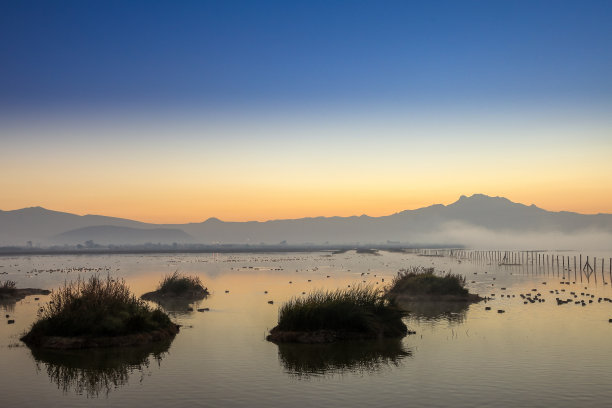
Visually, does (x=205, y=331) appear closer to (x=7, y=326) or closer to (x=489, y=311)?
(x=7, y=326)

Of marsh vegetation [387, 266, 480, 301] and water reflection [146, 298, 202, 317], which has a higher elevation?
marsh vegetation [387, 266, 480, 301]

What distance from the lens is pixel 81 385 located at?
77.3ft

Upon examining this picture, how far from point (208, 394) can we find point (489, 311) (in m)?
28.5

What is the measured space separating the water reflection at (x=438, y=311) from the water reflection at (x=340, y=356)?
10.1m

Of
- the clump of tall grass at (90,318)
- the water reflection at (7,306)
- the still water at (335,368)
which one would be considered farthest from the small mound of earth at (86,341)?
the water reflection at (7,306)

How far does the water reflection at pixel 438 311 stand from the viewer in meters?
42.2

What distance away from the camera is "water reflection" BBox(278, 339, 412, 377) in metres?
26.1

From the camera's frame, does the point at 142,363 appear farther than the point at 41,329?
No

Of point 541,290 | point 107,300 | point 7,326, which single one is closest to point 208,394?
point 107,300

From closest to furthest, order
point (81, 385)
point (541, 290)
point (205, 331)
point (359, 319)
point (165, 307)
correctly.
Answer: point (81, 385)
point (359, 319)
point (205, 331)
point (165, 307)
point (541, 290)

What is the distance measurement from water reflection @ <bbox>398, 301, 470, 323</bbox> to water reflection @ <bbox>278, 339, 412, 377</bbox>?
1007 centimetres

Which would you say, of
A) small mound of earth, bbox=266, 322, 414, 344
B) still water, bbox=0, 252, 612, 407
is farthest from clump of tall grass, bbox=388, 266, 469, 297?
small mound of earth, bbox=266, 322, 414, 344

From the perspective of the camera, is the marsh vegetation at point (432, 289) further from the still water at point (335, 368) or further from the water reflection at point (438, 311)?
the still water at point (335, 368)

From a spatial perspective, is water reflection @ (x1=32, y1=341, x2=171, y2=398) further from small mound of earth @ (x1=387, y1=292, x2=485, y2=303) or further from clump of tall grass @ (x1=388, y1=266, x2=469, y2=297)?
clump of tall grass @ (x1=388, y1=266, x2=469, y2=297)
